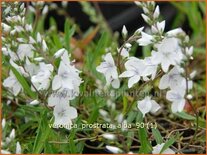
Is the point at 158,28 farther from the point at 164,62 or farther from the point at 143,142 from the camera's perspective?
the point at 143,142

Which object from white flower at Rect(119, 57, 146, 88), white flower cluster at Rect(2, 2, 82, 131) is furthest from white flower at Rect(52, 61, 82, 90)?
white flower at Rect(119, 57, 146, 88)

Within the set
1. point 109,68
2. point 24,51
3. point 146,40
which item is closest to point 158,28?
point 146,40

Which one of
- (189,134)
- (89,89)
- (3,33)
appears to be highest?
(3,33)

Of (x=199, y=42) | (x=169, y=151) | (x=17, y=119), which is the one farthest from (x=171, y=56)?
(x=199, y=42)

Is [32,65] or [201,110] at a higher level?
[32,65]

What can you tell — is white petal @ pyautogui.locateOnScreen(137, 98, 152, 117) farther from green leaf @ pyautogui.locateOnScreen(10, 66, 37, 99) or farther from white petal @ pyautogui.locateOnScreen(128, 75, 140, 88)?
green leaf @ pyautogui.locateOnScreen(10, 66, 37, 99)

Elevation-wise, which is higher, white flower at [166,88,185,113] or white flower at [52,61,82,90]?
white flower at [52,61,82,90]

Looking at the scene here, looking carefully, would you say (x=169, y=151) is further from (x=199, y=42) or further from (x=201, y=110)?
(x=199, y=42)
